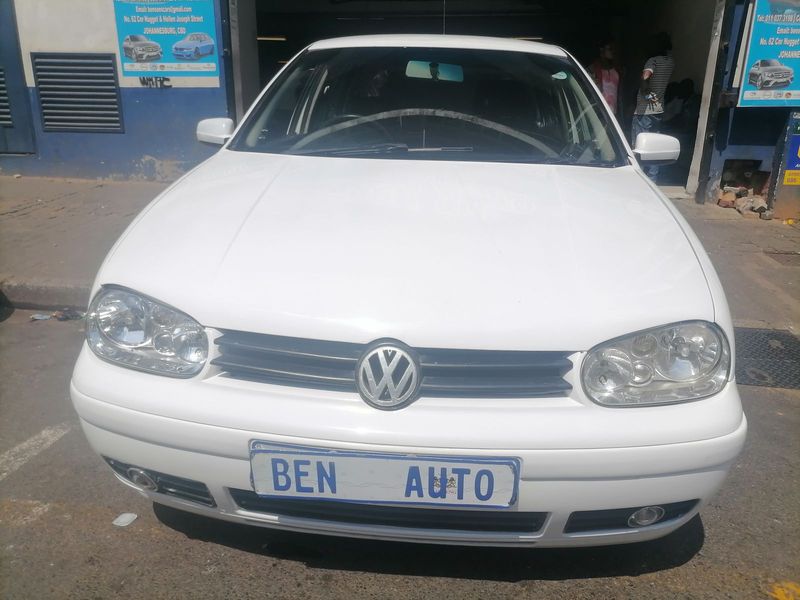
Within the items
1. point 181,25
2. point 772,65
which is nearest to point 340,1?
point 181,25

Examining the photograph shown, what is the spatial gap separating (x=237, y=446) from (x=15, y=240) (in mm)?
4455

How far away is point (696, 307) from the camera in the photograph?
180 cm

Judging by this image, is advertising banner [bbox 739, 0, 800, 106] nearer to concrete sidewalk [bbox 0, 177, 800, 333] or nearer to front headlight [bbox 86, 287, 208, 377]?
concrete sidewalk [bbox 0, 177, 800, 333]

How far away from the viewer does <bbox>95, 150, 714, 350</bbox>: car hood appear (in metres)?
1.71

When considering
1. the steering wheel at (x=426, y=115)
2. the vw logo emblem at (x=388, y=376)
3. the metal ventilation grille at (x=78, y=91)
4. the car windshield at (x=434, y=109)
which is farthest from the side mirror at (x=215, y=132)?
the metal ventilation grille at (x=78, y=91)

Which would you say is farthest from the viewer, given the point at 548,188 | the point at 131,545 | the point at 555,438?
the point at 548,188

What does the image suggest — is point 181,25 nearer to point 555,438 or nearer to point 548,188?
point 548,188

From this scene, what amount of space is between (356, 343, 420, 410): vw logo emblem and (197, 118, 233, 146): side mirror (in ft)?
6.06

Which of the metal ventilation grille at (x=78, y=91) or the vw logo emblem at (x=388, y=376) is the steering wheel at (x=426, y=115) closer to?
the vw logo emblem at (x=388, y=376)

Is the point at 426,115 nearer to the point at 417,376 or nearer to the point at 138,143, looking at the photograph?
the point at 417,376

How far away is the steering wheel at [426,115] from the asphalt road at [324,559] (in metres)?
1.54

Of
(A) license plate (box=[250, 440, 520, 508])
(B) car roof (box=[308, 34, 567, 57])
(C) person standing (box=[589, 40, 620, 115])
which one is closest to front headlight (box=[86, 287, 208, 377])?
(A) license plate (box=[250, 440, 520, 508])

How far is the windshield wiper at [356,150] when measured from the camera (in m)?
2.76

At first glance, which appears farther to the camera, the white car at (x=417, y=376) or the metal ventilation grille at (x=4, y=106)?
the metal ventilation grille at (x=4, y=106)
